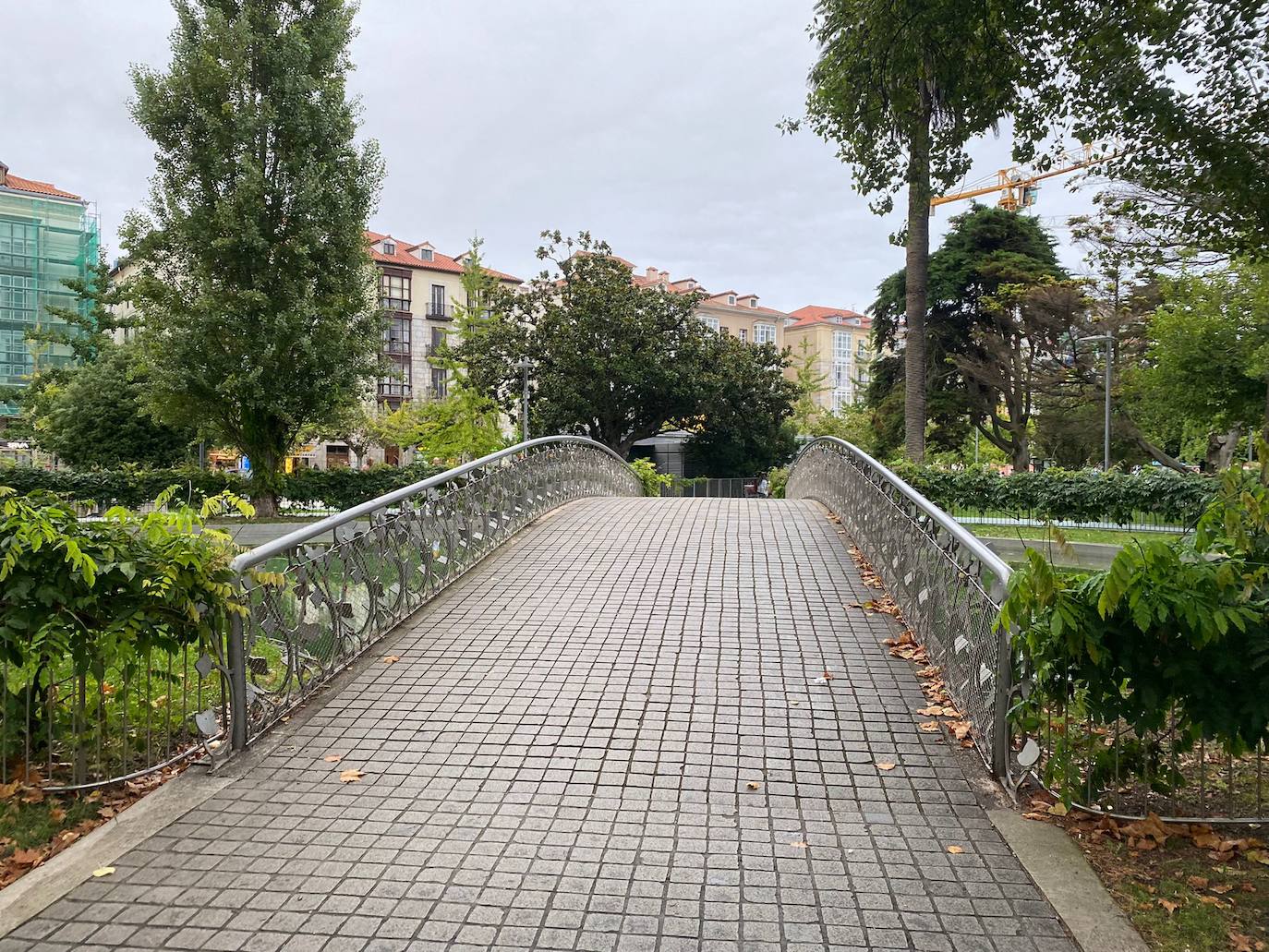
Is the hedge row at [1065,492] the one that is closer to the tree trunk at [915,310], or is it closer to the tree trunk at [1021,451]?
the tree trunk at [915,310]

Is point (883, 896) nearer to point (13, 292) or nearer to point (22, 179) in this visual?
point (13, 292)

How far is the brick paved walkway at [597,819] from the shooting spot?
315 cm

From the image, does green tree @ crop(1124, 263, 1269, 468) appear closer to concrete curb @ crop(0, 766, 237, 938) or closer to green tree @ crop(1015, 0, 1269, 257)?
green tree @ crop(1015, 0, 1269, 257)

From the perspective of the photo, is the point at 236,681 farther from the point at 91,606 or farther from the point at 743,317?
the point at 743,317

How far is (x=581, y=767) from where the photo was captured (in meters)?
4.59

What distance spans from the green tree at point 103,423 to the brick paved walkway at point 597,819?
3309 cm

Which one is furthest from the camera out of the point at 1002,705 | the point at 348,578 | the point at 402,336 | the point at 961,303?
the point at 402,336

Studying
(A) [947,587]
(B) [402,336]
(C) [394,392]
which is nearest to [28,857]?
(A) [947,587]

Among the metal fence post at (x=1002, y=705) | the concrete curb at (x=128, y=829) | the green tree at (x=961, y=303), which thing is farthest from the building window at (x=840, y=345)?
the concrete curb at (x=128, y=829)

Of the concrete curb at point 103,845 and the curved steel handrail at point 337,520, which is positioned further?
the curved steel handrail at point 337,520

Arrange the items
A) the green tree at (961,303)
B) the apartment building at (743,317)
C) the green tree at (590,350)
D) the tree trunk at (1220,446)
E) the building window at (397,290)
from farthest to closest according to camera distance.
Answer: the apartment building at (743,317) → the building window at (397,290) → the green tree at (590,350) → the green tree at (961,303) → the tree trunk at (1220,446)

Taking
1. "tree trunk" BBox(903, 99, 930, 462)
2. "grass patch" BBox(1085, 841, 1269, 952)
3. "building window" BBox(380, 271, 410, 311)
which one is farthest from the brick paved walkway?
"building window" BBox(380, 271, 410, 311)

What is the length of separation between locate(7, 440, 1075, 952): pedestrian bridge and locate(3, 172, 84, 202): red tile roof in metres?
51.8

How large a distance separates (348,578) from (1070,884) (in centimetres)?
470
